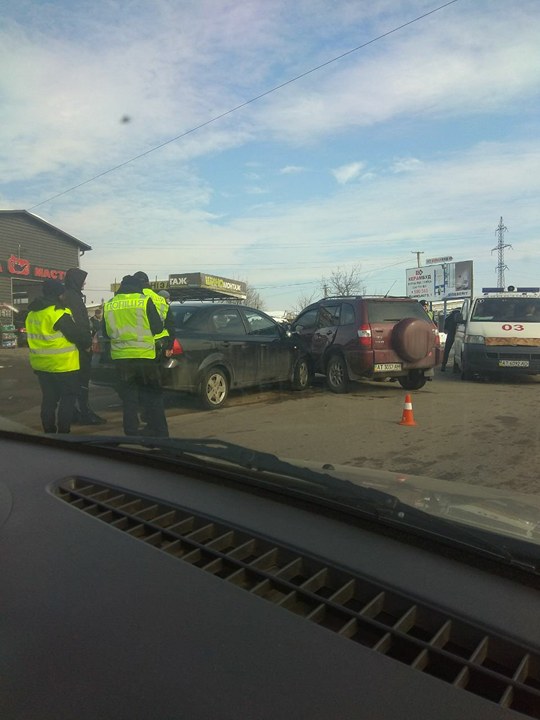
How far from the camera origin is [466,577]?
185 cm

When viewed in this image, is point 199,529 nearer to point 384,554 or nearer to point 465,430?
point 384,554

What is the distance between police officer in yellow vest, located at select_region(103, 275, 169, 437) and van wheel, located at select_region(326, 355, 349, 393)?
15.5 feet

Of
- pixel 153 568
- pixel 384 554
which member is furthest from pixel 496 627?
pixel 153 568

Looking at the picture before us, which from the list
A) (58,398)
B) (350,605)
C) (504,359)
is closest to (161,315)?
(58,398)

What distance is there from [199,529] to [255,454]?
2.29 ft

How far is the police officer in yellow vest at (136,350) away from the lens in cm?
623

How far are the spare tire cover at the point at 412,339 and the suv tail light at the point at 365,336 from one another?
0.44 m

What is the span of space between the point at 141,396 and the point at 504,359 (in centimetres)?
830

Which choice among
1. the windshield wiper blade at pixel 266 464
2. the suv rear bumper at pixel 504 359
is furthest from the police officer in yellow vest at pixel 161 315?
the suv rear bumper at pixel 504 359

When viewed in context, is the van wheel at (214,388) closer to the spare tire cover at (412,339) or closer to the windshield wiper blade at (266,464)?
the spare tire cover at (412,339)

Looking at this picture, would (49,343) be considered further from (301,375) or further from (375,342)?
(375,342)

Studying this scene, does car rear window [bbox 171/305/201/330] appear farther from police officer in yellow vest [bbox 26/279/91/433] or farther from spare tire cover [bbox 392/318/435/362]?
spare tire cover [bbox 392/318/435/362]

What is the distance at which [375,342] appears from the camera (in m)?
10.1

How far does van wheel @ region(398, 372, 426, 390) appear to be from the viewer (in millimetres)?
10986
